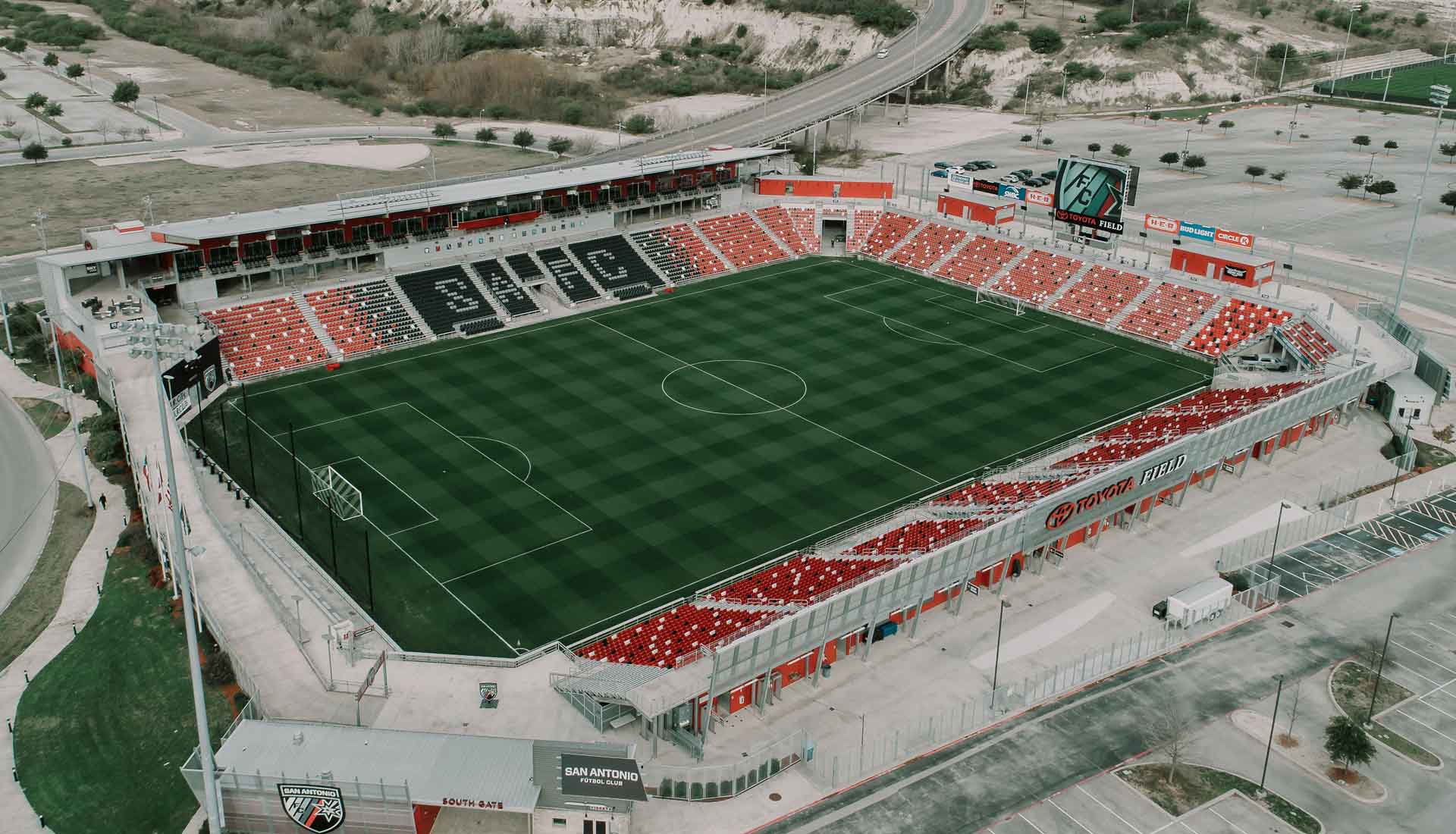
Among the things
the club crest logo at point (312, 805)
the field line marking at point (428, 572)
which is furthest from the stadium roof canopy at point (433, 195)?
the club crest logo at point (312, 805)

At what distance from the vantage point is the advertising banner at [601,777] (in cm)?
3791

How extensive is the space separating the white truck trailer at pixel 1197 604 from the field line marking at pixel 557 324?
4890cm

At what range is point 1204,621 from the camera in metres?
52.0

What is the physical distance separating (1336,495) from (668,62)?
477ft

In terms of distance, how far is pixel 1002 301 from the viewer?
308 feet

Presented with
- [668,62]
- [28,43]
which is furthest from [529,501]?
[28,43]

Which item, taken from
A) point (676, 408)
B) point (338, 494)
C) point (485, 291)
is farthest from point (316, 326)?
point (338, 494)

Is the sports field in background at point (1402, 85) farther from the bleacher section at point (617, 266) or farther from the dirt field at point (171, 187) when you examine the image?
the bleacher section at point (617, 266)

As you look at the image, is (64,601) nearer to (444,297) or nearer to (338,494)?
(338,494)

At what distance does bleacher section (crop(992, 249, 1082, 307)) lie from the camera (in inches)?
3684

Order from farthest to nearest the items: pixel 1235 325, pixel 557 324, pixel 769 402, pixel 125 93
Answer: pixel 125 93
pixel 557 324
pixel 1235 325
pixel 769 402

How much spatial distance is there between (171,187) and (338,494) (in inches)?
3150

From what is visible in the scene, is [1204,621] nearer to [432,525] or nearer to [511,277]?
[432,525]

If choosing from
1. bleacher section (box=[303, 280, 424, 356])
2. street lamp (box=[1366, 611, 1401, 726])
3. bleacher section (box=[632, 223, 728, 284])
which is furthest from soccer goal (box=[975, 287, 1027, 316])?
street lamp (box=[1366, 611, 1401, 726])
